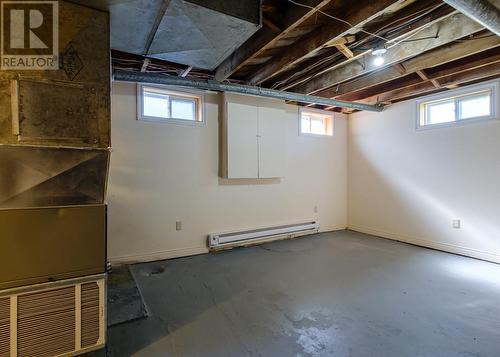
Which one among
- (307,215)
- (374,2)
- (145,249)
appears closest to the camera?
(374,2)

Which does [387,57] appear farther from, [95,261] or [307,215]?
[95,261]

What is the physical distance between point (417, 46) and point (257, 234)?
3.21m

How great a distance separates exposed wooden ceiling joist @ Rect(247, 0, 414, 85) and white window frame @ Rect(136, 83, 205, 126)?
0.98 meters

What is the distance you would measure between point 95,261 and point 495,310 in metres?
3.30

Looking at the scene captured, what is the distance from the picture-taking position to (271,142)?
4395mm

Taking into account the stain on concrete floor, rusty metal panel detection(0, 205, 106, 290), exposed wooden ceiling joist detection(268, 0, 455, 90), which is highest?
exposed wooden ceiling joist detection(268, 0, 455, 90)

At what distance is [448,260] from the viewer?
140 inches

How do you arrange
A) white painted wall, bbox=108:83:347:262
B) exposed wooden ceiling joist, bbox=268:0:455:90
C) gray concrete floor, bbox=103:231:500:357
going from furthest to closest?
white painted wall, bbox=108:83:347:262, exposed wooden ceiling joist, bbox=268:0:455:90, gray concrete floor, bbox=103:231:500:357

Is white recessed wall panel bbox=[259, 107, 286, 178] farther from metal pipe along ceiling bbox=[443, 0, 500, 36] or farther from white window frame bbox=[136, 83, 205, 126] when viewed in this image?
metal pipe along ceiling bbox=[443, 0, 500, 36]

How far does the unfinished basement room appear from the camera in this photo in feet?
4.95

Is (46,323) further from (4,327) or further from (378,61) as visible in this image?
(378,61)

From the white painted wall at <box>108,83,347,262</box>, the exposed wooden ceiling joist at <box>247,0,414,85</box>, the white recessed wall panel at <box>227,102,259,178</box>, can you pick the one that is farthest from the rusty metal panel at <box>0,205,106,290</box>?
the white recessed wall panel at <box>227,102,259,178</box>

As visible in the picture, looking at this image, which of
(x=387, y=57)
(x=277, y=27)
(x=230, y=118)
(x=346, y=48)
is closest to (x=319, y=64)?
(x=346, y=48)

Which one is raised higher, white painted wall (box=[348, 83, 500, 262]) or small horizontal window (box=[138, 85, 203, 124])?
small horizontal window (box=[138, 85, 203, 124])
